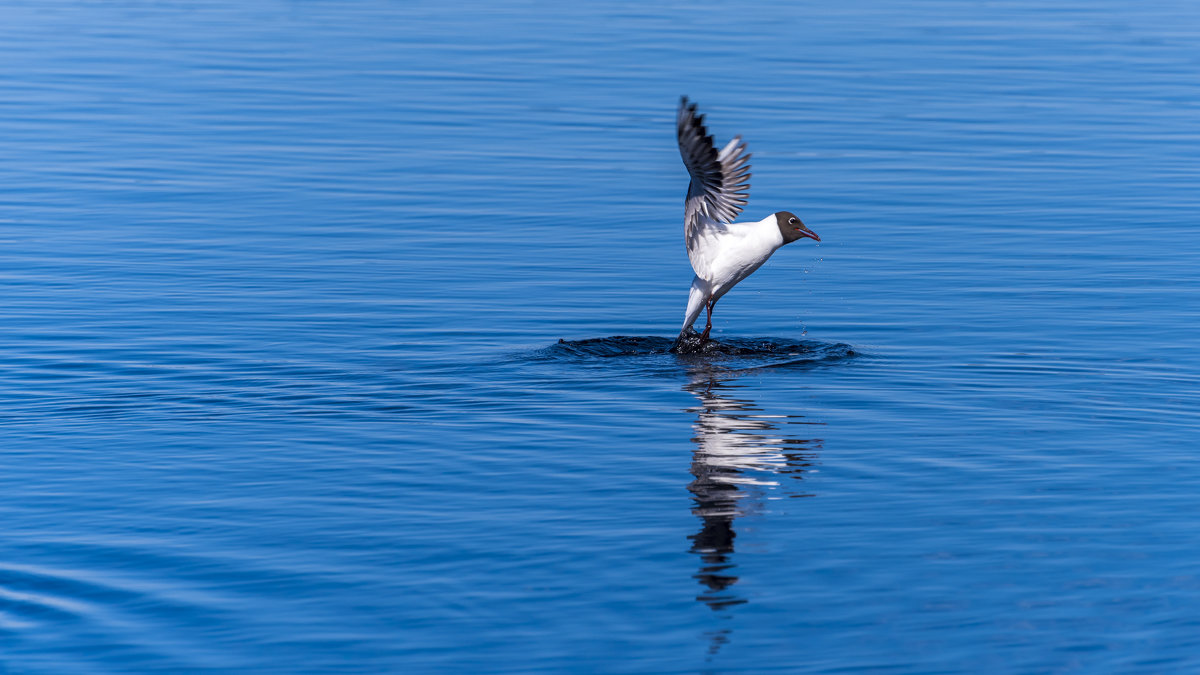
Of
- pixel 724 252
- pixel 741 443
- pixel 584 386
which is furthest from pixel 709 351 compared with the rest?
pixel 741 443

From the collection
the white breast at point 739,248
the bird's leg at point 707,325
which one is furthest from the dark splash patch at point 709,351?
the white breast at point 739,248

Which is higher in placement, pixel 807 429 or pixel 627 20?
pixel 627 20

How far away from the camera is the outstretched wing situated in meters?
15.7

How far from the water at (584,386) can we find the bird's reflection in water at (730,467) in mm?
49

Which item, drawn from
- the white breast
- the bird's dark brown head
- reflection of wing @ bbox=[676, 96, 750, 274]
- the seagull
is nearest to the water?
the seagull

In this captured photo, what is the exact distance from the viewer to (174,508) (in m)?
11.5

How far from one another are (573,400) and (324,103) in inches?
822

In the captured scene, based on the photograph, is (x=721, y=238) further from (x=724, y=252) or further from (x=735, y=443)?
(x=735, y=443)

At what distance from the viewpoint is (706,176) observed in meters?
16.3

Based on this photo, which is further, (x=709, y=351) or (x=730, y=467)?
(x=709, y=351)

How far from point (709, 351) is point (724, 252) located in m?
1.14

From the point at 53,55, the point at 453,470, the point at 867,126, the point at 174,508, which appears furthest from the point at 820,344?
the point at 53,55

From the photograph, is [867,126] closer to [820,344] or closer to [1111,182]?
[1111,182]

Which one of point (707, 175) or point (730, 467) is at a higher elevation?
point (707, 175)
